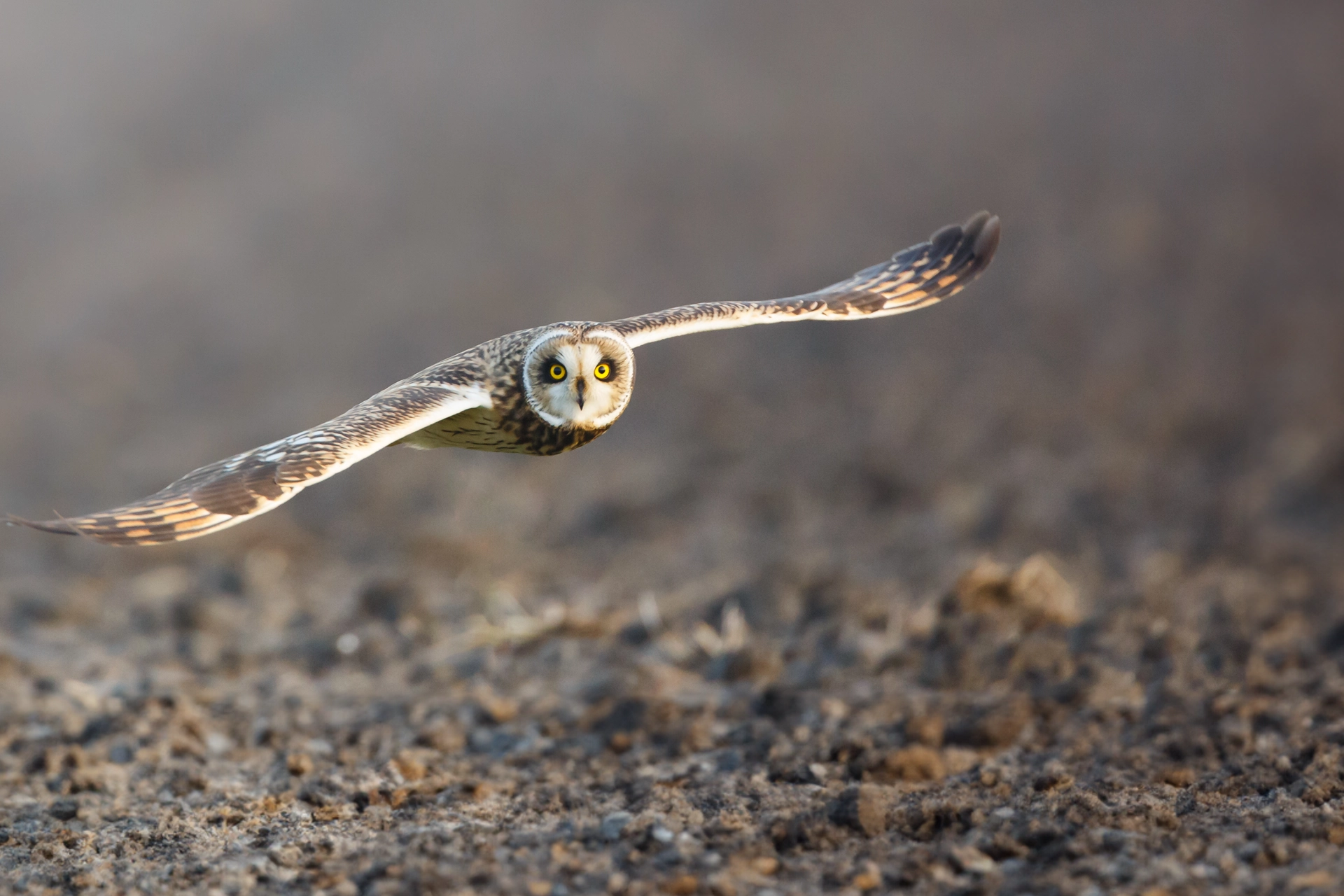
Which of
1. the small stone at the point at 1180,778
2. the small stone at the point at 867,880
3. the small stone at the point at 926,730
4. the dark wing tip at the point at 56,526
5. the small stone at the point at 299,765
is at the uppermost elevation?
the dark wing tip at the point at 56,526

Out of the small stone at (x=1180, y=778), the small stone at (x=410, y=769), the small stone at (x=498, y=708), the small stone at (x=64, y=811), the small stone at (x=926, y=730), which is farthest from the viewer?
the small stone at (x=498, y=708)

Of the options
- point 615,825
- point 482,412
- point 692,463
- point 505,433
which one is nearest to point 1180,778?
point 615,825

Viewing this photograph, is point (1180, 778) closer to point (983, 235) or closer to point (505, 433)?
point (983, 235)

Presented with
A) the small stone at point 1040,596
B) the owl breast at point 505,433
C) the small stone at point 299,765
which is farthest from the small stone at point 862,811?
the small stone at point 1040,596

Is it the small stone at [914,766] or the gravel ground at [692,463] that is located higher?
the gravel ground at [692,463]

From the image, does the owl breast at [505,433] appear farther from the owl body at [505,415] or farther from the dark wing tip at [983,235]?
the dark wing tip at [983,235]

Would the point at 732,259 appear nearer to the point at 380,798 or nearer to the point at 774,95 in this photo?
the point at 774,95
